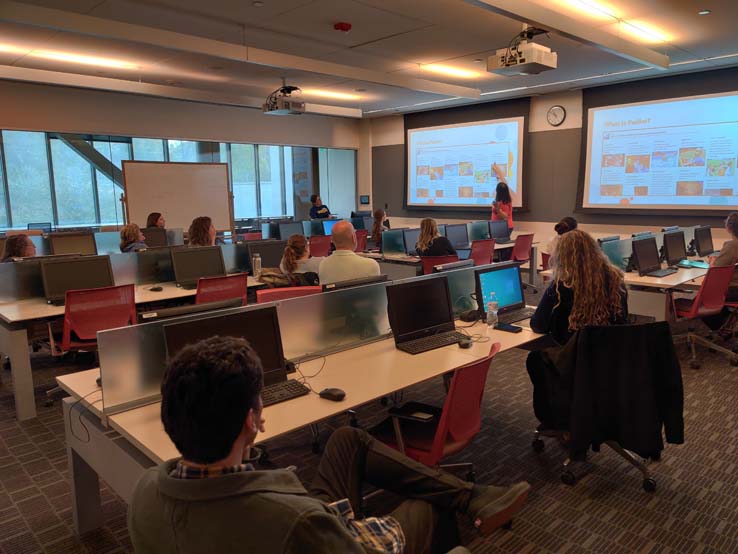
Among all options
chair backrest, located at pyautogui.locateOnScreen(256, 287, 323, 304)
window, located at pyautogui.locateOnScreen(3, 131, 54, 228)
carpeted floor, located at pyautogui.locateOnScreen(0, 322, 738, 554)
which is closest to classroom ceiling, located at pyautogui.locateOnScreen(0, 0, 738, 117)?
window, located at pyautogui.locateOnScreen(3, 131, 54, 228)

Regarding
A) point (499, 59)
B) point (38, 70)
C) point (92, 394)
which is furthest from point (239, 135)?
point (92, 394)

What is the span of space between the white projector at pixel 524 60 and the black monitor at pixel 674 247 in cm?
244

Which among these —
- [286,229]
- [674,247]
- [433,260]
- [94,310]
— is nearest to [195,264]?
[94,310]

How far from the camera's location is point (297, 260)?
443 cm

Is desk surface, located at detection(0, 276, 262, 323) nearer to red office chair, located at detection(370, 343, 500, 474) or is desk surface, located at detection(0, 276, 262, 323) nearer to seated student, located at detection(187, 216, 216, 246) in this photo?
seated student, located at detection(187, 216, 216, 246)

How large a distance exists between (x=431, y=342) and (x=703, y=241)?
545 centimetres

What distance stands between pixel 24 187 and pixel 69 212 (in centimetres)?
79

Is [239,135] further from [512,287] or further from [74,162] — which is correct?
[512,287]

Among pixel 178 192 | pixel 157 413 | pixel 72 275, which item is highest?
pixel 178 192

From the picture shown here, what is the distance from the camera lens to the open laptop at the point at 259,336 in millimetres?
2248

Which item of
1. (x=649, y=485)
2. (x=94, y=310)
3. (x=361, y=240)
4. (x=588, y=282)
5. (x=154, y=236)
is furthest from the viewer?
(x=361, y=240)

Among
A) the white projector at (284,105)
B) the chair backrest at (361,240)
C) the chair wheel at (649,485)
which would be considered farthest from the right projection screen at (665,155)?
the chair wheel at (649,485)

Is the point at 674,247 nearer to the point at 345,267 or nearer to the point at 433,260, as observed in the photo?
the point at 433,260

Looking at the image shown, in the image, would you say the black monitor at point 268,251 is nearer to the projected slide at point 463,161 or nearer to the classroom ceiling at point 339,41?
the classroom ceiling at point 339,41
